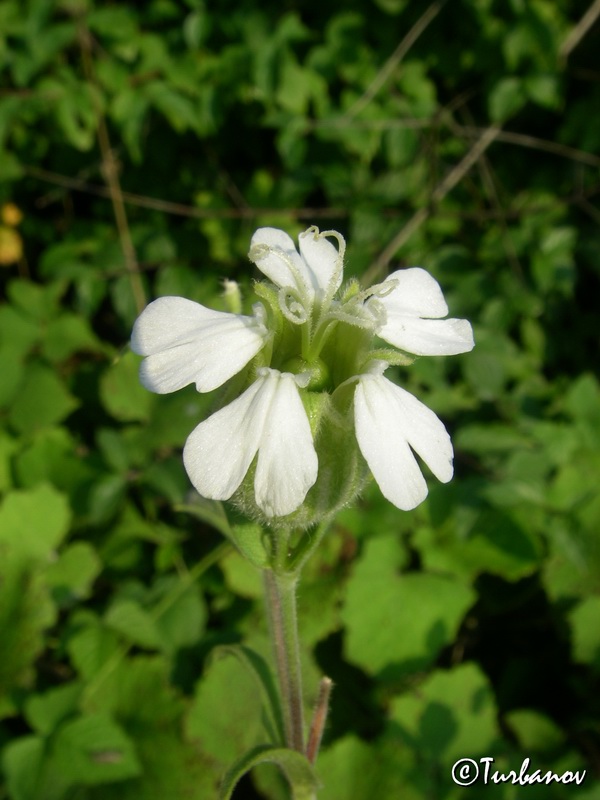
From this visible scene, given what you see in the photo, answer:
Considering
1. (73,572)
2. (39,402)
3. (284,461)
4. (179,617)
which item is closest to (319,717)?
(284,461)

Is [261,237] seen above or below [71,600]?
below

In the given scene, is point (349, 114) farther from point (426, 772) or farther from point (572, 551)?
point (426, 772)

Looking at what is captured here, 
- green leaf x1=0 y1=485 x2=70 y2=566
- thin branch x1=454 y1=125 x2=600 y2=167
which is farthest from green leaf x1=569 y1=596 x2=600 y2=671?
thin branch x1=454 y1=125 x2=600 y2=167

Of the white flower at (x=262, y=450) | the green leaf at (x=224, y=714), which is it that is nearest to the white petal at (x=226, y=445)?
the white flower at (x=262, y=450)

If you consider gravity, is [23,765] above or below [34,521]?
below

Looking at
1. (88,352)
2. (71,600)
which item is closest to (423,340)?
(71,600)

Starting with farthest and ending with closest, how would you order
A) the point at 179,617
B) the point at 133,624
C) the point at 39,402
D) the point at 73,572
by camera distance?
the point at 39,402
the point at 73,572
the point at 179,617
the point at 133,624

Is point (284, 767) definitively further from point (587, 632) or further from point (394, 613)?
point (587, 632)
